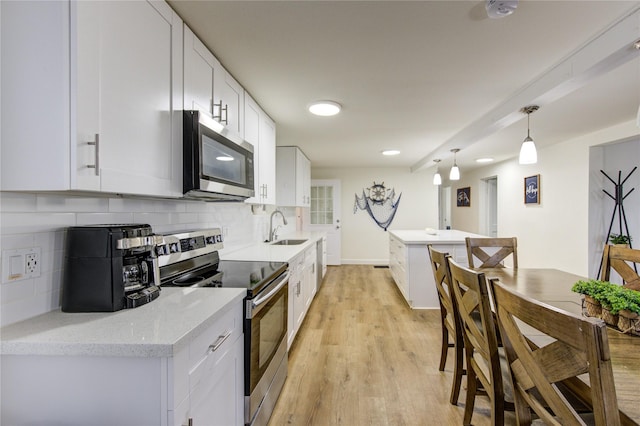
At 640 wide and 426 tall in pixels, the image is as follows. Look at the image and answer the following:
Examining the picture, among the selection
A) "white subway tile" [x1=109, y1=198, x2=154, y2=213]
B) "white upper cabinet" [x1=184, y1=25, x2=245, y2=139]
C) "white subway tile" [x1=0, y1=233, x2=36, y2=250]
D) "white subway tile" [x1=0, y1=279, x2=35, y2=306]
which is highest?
→ "white upper cabinet" [x1=184, y1=25, x2=245, y2=139]

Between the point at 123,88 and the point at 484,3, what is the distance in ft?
5.28

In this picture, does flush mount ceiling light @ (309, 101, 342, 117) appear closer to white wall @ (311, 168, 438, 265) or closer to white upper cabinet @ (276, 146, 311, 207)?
white upper cabinet @ (276, 146, 311, 207)

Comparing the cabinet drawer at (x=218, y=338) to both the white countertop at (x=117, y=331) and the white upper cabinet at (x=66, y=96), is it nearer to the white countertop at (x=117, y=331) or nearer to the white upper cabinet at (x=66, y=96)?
the white countertop at (x=117, y=331)

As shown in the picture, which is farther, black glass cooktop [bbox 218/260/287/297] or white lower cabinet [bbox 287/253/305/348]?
white lower cabinet [bbox 287/253/305/348]

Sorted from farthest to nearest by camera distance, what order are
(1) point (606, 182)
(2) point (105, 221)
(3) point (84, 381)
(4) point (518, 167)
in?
1. (4) point (518, 167)
2. (1) point (606, 182)
3. (2) point (105, 221)
4. (3) point (84, 381)

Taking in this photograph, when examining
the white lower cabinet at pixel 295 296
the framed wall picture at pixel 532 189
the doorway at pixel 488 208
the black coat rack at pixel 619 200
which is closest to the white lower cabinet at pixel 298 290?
the white lower cabinet at pixel 295 296

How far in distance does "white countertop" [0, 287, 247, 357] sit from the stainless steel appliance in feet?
1.08

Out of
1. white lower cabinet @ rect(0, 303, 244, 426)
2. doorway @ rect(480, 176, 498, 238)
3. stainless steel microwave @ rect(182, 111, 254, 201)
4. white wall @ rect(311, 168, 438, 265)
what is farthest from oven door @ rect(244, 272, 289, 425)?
doorway @ rect(480, 176, 498, 238)

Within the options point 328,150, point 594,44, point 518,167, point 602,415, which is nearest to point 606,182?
point 518,167

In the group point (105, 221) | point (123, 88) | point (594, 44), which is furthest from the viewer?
point (594, 44)

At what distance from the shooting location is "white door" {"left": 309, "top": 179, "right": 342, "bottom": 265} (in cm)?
674

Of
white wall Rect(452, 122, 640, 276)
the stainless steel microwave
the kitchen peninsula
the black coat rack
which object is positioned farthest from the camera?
white wall Rect(452, 122, 640, 276)

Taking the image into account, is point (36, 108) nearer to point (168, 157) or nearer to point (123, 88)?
point (123, 88)

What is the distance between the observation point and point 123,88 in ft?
3.60
